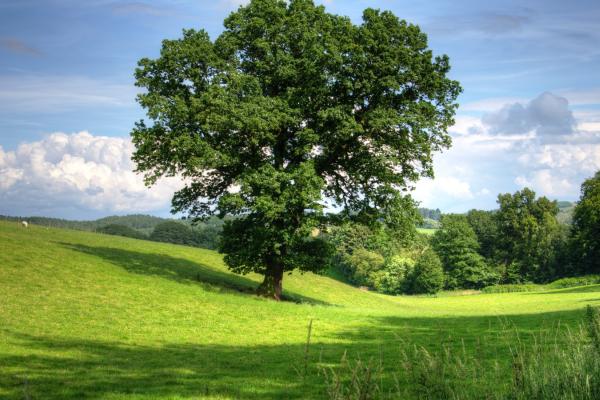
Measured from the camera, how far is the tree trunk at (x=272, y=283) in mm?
40250

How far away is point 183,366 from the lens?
17.2m

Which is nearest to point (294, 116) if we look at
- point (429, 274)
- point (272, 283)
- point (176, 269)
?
point (272, 283)

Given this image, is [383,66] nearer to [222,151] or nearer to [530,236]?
[222,151]

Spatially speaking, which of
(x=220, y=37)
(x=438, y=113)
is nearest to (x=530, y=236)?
(x=438, y=113)

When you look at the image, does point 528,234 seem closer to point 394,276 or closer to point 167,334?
point 394,276

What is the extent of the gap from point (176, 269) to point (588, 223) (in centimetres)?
8198

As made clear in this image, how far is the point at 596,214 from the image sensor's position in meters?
95.8

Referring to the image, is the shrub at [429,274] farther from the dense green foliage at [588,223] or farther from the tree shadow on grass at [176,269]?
the tree shadow on grass at [176,269]

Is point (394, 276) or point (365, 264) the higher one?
point (365, 264)

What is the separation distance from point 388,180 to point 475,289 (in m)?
87.3

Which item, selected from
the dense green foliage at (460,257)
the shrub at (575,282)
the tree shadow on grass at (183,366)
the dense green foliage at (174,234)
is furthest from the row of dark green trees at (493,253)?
the tree shadow on grass at (183,366)

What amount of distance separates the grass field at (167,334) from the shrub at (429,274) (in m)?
65.3

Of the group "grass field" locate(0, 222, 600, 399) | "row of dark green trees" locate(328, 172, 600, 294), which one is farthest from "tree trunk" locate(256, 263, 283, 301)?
"row of dark green trees" locate(328, 172, 600, 294)

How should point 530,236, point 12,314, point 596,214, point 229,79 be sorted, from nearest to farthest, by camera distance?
point 12,314 → point 229,79 → point 596,214 → point 530,236
